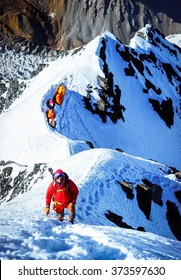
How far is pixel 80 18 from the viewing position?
581 ft

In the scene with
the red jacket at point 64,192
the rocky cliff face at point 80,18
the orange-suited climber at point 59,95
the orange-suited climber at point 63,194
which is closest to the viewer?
the orange-suited climber at point 63,194

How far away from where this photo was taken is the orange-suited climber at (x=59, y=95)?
46.1 meters

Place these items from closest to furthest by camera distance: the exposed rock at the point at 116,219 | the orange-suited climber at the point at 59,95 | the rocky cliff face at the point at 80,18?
the exposed rock at the point at 116,219, the orange-suited climber at the point at 59,95, the rocky cliff face at the point at 80,18

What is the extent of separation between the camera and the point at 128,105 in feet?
176

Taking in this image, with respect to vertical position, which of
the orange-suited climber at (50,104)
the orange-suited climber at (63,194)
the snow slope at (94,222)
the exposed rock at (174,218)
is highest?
the orange-suited climber at (50,104)

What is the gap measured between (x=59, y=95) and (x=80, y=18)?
140707mm

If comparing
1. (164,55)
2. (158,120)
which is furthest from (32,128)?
(164,55)

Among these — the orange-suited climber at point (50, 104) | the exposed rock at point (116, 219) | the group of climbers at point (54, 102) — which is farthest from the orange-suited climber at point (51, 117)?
the exposed rock at point (116, 219)

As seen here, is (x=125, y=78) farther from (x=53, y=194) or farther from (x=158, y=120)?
(x=53, y=194)

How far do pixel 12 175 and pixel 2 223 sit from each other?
776 inches

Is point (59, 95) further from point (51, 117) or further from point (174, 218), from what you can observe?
point (174, 218)

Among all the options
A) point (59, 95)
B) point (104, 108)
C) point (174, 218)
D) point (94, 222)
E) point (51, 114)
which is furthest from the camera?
point (104, 108)

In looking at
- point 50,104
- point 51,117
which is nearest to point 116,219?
point 51,117

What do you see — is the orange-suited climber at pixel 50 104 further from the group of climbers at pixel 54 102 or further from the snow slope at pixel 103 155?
the snow slope at pixel 103 155
